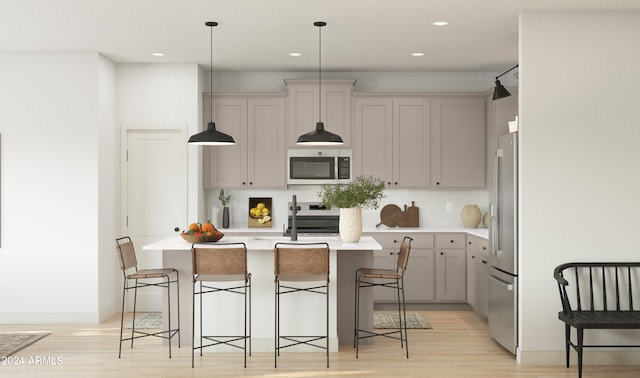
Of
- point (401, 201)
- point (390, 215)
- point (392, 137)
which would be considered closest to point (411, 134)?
point (392, 137)

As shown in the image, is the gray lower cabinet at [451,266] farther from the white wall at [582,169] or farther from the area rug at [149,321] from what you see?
the area rug at [149,321]

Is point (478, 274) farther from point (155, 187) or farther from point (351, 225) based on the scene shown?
point (155, 187)

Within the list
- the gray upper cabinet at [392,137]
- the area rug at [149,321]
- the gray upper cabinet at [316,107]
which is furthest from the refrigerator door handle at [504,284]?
the area rug at [149,321]

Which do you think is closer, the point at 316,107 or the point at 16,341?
the point at 16,341

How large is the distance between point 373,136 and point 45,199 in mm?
3678

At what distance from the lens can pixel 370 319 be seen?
5.63 metres

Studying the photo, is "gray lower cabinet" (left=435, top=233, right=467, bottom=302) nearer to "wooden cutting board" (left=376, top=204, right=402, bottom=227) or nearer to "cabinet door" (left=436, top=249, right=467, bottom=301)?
"cabinet door" (left=436, top=249, right=467, bottom=301)

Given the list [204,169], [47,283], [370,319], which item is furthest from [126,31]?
[370,319]

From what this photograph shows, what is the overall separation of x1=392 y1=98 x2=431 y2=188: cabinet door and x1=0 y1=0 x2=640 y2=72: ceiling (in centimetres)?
47

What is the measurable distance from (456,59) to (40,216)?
15.6 feet

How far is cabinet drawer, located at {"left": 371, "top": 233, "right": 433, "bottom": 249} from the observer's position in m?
7.34

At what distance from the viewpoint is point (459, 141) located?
24.9ft

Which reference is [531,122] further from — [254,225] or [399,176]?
[254,225]

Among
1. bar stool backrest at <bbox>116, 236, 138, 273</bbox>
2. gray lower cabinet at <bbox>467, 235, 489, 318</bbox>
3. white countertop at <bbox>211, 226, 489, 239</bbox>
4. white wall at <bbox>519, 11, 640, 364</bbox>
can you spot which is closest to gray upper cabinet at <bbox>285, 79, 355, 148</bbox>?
Answer: white countertop at <bbox>211, 226, 489, 239</bbox>
